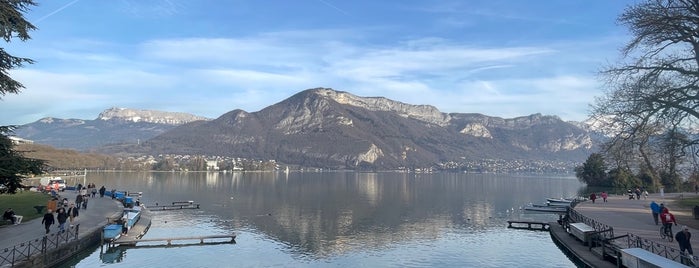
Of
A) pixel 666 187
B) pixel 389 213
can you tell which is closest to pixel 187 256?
pixel 389 213

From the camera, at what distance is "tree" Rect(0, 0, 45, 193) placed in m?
25.2

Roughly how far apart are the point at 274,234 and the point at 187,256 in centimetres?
1227

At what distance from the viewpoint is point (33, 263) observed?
24281 millimetres

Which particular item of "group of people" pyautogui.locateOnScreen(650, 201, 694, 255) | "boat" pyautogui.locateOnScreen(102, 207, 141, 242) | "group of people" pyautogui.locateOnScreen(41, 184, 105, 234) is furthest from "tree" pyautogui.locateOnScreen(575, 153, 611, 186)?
"group of people" pyautogui.locateOnScreen(41, 184, 105, 234)

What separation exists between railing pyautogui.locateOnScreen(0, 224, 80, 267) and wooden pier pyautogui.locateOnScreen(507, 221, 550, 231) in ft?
143

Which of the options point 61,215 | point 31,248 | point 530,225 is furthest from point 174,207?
point 530,225

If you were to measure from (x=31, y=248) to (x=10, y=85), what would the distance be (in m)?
9.20

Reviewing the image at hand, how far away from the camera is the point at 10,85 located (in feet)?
86.3

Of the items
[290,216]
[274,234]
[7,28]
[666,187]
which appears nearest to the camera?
[7,28]

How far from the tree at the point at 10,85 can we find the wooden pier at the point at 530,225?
46154mm

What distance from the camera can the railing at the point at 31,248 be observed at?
885 inches

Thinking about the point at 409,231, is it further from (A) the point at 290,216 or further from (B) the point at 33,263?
(B) the point at 33,263

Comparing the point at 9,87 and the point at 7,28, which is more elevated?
the point at 7,28

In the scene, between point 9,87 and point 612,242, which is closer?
point 9,87
